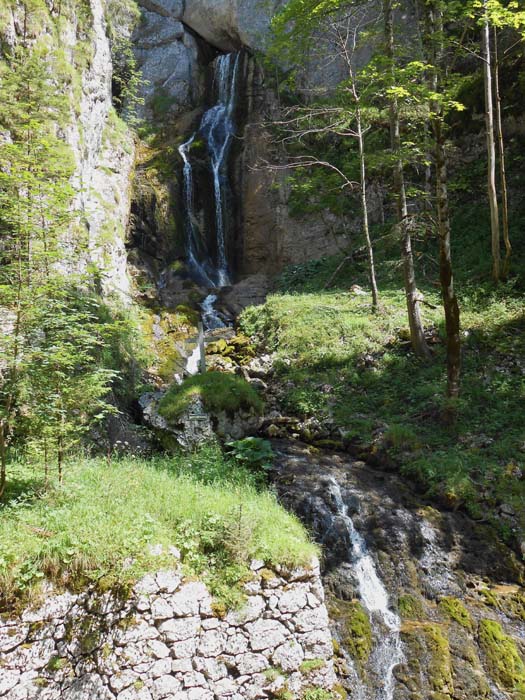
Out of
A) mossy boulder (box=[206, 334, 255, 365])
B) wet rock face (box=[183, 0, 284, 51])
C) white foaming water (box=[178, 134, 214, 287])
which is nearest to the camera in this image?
mossy boulder (box=[206, 334, 255, 365])

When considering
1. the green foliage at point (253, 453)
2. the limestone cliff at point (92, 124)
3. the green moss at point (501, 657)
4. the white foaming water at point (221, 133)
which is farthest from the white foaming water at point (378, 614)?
the white foaming water at point (221, 133)

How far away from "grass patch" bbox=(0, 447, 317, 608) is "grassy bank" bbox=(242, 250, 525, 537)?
301 centimetres

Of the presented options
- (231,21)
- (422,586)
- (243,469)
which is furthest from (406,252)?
(231,21)

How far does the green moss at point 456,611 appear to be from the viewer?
5.31 meters

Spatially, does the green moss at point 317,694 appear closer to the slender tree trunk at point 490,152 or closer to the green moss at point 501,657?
the green moss at point 501,657

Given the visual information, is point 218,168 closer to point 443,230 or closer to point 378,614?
point 443,230

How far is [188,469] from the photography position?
6961 mm

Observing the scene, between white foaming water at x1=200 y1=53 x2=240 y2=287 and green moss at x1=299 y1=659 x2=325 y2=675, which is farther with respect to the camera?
white foaming water at x1=200 y1=53 x2=240 y2=287

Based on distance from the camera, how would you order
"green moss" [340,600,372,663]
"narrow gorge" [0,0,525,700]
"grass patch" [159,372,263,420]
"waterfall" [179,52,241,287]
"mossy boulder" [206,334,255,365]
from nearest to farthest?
1. "narrow gorge" [0,0,525,700]
2. "green moss" [340,600,372,663]
3. "grass patch" [159,372,263,420]
4. "mossy boulder" [206,334,255,365]
5. "waterfall" [179,52,241,287]

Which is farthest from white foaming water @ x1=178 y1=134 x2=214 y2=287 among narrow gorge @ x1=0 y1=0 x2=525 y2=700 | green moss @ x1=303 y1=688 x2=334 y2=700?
green moss @ x1=303 y1=688 x2=334 y2=700

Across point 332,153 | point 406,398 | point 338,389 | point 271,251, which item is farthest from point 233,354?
point 332,153

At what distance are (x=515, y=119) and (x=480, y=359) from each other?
1005cm

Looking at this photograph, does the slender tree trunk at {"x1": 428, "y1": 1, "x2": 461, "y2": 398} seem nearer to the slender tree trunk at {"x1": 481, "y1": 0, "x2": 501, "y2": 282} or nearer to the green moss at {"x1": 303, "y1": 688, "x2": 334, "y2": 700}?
the slender tree trunk at {"x1": 481, "y1": 0, "x2": 501, "y2": 282}

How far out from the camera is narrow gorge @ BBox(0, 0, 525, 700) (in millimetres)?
4492
